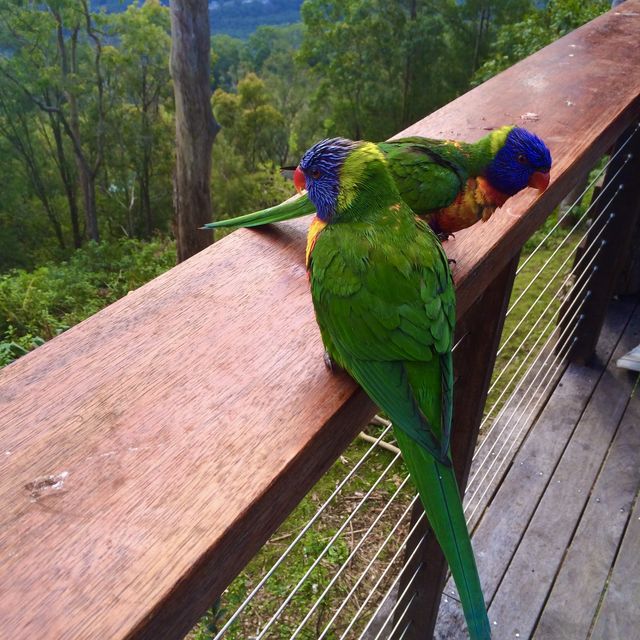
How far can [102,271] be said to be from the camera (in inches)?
407

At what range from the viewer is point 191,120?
596 centimetres

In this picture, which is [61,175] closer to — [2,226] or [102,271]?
[2,226]

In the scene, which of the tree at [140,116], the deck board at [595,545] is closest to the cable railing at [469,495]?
the deck board at [595,545]

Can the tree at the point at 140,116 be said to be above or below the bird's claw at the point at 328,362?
below

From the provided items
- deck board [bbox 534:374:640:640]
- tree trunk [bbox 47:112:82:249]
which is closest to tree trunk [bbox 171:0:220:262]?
deck board [bbox 534:374:640:640]

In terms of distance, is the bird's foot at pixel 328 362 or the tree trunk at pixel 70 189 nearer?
the bird's foot at pixel 328 362

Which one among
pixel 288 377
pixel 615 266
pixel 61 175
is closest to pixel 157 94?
pixel 61 175

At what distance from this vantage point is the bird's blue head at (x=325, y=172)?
2.98ft

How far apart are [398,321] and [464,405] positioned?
0.56 metres

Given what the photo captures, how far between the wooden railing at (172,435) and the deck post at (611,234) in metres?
1.15

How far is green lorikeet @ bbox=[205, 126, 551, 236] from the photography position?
113 cm

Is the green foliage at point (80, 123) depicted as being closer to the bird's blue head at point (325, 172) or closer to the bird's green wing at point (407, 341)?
the bird's blue head at point (325, 172)

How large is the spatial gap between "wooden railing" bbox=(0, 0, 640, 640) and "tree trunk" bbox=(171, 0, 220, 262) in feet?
17.8

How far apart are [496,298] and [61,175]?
18.0 metres
